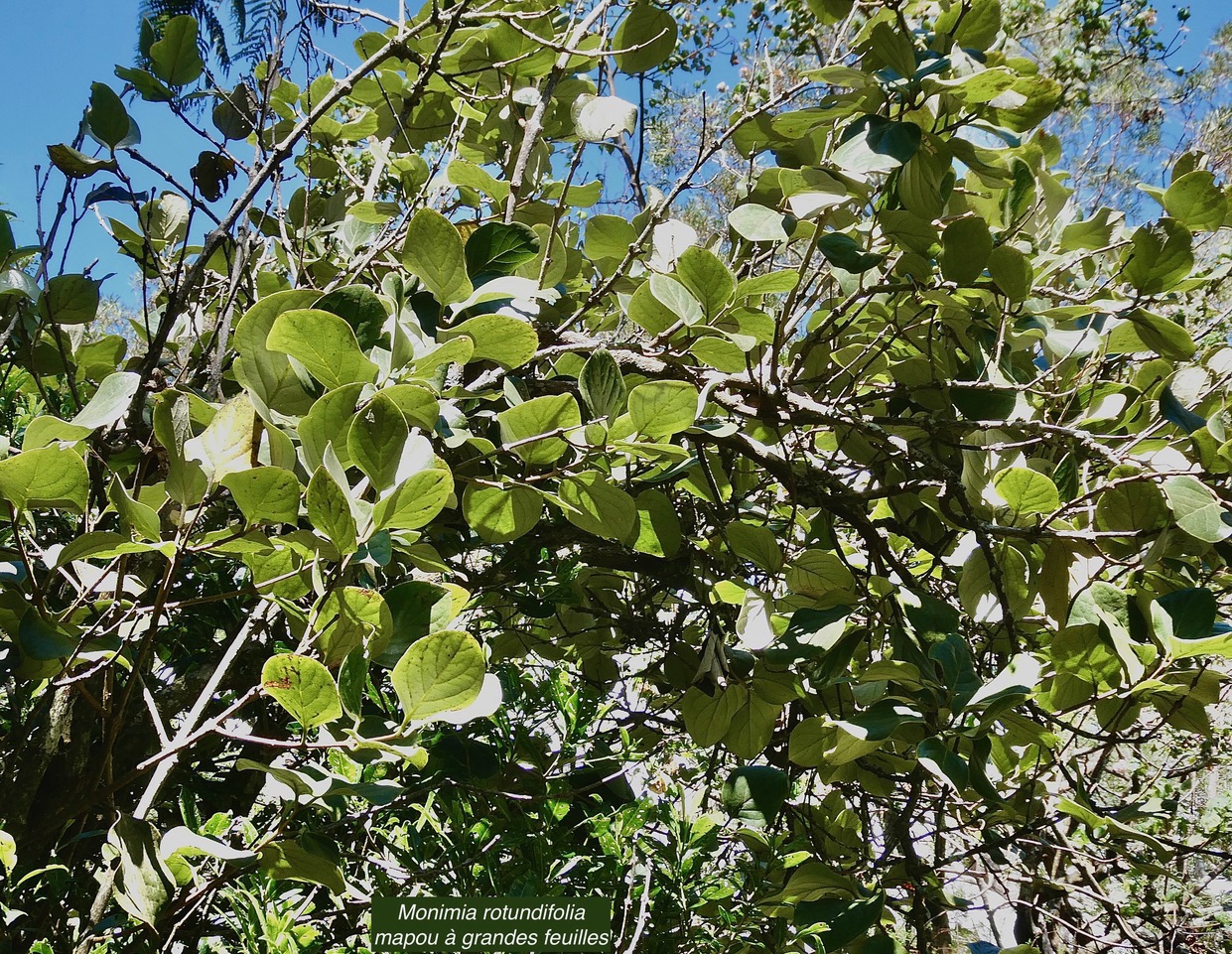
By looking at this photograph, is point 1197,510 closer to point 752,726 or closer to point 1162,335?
point 1162,335

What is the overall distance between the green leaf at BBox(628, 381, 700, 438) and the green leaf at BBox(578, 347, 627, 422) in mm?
24

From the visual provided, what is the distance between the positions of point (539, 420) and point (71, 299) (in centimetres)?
58

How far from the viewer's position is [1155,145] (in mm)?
7230

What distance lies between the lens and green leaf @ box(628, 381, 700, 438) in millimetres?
625

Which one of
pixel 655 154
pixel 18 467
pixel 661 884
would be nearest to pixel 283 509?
pixel 18 467

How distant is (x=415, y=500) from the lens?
49cm

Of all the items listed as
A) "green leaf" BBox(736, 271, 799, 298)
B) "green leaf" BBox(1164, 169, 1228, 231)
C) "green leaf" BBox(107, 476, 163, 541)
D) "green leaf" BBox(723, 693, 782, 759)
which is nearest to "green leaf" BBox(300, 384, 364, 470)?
"green leaf" BBox(107, 476, 163, 541)

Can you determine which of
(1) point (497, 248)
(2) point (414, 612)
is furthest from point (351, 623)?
(1) point (497, 248)

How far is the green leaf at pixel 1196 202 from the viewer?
807 millimetres

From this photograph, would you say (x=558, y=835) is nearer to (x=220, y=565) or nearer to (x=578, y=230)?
(x=220, y=565)

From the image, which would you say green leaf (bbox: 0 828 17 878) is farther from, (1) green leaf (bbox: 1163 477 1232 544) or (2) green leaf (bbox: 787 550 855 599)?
(1) green leaf (bbox: 1163 477 1232 544)

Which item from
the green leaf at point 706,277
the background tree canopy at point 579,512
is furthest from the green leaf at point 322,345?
the green leaf at point 706,277

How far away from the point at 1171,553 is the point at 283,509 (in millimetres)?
761

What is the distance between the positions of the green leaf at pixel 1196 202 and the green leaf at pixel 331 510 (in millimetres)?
821
